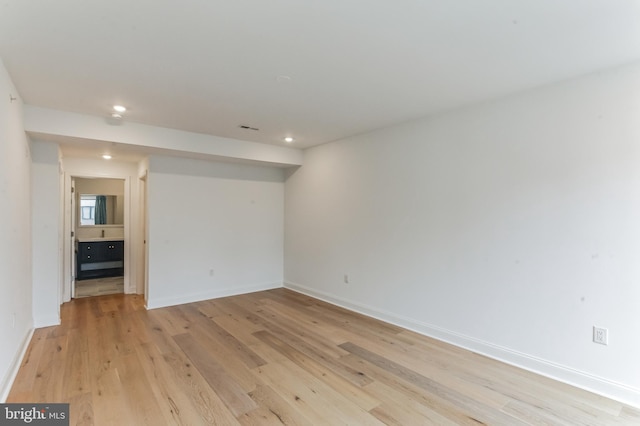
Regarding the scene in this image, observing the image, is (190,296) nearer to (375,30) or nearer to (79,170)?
(79,170)

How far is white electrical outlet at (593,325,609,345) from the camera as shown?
246 cm

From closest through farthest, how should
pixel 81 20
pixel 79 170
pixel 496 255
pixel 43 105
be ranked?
1. pixel 81 20
2. pixel 496 255
3. pixel 43 105
4. pixel 79 170

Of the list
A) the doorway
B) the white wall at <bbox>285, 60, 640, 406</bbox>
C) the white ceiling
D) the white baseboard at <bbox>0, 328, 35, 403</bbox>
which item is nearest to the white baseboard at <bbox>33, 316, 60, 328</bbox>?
the white baseboard at <bbox>0, 328, 35, 403</bbox>

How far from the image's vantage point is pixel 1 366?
7.38ft

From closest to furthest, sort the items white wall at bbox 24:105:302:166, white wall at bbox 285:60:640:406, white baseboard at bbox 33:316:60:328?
A: white wall at bbox 285:60:640:406, white wall at bbox 24:105:302:166, white baseboard at bbox 33:316:60:328

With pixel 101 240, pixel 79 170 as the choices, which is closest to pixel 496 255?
pixel 79 170

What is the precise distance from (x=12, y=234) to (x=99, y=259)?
4756mm

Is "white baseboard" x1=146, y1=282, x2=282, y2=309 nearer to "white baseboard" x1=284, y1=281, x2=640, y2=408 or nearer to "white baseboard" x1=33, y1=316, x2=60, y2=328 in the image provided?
"white baseboard" x1=33, y1=316, x2=60, y2=328

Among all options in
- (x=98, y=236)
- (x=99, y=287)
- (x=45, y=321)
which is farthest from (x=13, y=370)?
(x=98, y=236)

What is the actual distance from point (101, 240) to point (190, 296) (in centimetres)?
326

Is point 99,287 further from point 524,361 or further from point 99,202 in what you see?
point 524,361

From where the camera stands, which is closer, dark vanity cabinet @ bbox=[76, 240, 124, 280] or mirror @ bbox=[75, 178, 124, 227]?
dark vanity cabinet @ bbox=[76, 240, 124, 280]

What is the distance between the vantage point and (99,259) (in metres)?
6.79

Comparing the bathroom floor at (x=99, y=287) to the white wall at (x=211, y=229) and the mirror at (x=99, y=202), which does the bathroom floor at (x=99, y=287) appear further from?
the white wall at (x=211, y=229)
